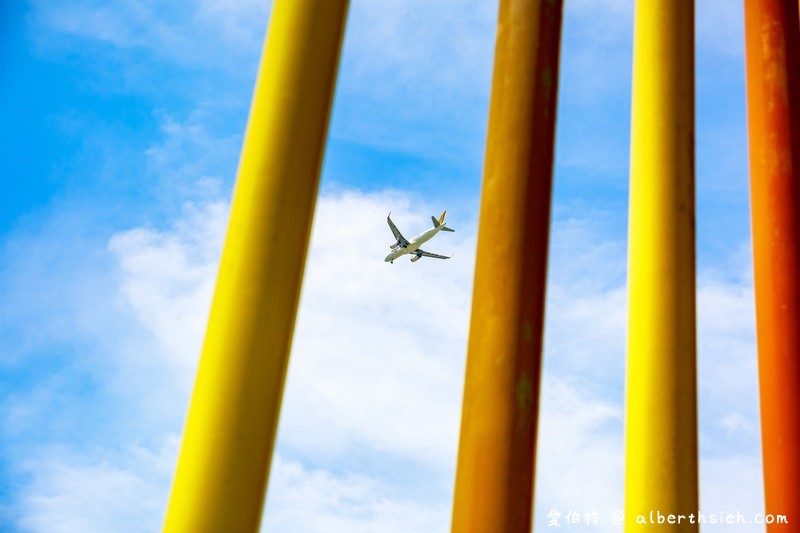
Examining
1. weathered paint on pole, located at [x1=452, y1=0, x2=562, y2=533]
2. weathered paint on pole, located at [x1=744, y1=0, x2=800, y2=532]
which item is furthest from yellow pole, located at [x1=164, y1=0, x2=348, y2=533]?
weathered paint on pole, located at [x1=744, y1=0, x2=800, y2=532]

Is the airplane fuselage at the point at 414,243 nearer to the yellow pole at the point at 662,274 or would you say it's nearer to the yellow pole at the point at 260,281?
the yellow pole at the point at 662,274

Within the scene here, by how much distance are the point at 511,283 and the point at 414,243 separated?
9055 centimetres

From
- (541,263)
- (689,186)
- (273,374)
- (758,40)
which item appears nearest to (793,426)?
(689,186)

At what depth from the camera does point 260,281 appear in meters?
7.47

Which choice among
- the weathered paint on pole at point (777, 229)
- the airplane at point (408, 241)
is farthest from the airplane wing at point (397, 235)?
the weathered paint on pole at point (777, 229)

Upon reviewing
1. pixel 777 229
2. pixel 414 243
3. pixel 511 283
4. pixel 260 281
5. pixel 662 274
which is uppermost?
pixel 414 243

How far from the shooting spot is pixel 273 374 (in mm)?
7254

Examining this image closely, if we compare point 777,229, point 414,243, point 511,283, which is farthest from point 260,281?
point 414,243

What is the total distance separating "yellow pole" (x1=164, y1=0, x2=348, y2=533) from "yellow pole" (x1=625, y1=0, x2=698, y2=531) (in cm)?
555

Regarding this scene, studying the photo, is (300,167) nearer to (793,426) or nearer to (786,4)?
(793,426)

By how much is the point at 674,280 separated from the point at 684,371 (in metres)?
1.33

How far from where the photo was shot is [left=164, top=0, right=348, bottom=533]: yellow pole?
681 centimetres

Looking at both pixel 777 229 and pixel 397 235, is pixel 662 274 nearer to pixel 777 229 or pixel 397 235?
pixel 777 229

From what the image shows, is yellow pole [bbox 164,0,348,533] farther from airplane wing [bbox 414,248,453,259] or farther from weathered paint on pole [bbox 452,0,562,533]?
airplane wing [bbox 414,248,453,259]
